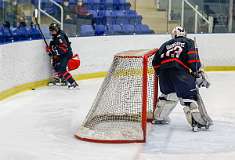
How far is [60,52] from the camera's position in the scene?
9.30 meters

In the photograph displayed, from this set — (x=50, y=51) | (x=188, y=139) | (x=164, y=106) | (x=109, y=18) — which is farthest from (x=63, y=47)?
(x=188, y=139)

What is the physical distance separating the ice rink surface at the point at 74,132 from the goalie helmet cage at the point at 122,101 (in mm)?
203

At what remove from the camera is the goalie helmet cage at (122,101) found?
5.86 meters

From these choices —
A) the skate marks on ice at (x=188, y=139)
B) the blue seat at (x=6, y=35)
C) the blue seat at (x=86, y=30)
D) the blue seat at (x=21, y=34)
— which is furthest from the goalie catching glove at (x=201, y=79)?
the blue seat at (x=86, y=30)

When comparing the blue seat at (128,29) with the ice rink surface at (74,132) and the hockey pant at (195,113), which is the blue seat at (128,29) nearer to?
the ice rink surface at (74,132)

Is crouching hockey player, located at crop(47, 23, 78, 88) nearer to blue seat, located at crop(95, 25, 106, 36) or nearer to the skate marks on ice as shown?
blue seat, located at crop(95, 25, 106, 36)

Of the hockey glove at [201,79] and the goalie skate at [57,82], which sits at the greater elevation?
the hockey glove at [201,79]

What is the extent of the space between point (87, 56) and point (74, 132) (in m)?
4.37

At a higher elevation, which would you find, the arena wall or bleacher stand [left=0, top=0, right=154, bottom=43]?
bleacher stand [left=0, top=0, right=154, bottom=43]

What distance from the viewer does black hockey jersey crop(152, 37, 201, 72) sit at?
19.9 ft

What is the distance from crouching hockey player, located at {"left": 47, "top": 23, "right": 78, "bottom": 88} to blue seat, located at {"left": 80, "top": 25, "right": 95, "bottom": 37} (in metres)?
1.37

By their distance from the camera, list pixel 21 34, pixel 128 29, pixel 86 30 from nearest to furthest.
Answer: pixel 21 34 → pixel 86 30 → pixel 128 29

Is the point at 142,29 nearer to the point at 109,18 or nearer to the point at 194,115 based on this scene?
the point at 109,18

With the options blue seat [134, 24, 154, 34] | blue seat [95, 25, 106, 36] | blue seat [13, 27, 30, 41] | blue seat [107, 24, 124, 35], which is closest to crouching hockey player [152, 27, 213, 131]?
blue seat [13, 27, 30, 41]
